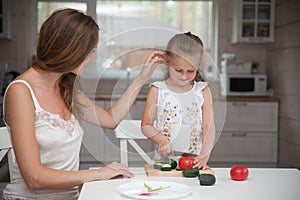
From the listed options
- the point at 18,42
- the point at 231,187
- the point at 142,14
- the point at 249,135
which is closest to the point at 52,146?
the point at 231,187

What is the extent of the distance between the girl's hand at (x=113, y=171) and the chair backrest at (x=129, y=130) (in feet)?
0.30

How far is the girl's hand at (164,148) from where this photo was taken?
1327 millimetres

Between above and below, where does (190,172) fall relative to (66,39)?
below

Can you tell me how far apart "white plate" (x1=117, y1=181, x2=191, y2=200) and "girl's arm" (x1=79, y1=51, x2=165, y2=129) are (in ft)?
0.75

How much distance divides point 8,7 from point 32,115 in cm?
332

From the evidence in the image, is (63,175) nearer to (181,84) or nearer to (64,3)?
(181,84)

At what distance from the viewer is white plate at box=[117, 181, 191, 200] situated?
1.17m

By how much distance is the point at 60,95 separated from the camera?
1571 millimetres

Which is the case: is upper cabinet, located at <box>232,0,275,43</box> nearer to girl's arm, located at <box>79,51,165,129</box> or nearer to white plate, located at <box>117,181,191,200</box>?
girl's arm, located at <box>79,51,165,129</box>

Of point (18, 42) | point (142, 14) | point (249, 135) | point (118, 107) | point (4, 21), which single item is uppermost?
point (142, 14)

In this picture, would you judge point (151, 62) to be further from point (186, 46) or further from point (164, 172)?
point (164, 172)

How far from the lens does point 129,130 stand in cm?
139

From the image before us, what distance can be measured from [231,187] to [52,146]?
0.57m

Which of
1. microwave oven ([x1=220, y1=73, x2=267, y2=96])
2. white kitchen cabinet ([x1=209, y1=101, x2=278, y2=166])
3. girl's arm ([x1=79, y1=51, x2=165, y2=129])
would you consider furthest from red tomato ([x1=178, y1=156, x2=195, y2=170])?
microwave oven ([x1=220, y1=73, x2=267, y2=96])
